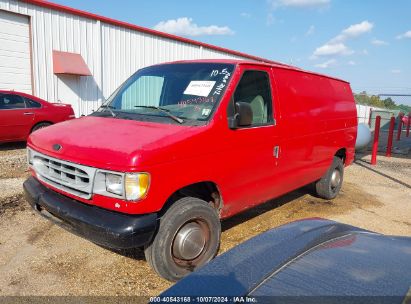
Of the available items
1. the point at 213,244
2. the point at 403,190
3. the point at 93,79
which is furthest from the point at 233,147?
the point at 93,79

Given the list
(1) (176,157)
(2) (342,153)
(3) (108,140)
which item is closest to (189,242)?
(1) (176,157)

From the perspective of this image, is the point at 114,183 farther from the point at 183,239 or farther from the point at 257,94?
the point at 257,94

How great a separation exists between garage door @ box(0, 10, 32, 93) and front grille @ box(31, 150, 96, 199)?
9.99 meters

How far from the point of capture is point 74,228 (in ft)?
10.0

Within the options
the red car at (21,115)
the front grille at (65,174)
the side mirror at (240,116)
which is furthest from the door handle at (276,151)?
the red car at (21,115)

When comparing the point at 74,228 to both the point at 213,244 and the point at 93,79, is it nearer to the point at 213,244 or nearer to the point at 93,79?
the point at 213,244

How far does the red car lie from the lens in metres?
9.36

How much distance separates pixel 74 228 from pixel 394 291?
8.13ft

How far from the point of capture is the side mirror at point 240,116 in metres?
3.51

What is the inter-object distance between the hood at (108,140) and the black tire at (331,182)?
3520mm

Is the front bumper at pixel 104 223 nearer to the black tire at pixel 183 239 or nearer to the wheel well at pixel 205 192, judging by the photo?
the black tire at pixel 183 239

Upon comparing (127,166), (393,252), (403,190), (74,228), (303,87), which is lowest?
(403,190)

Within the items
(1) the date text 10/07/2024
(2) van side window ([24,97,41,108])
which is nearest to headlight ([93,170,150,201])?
(1) the date text 10/07/2024

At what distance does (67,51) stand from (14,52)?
73.4 inches
